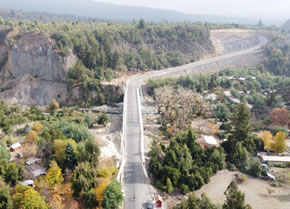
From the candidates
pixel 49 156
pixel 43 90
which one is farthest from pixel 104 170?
pixel 43 90

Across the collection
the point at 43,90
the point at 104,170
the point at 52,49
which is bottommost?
the point at 43,90

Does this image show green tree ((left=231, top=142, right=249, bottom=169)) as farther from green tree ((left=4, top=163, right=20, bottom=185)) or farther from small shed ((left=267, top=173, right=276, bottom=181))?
green tree ((left=4, top=163, right=20, bottom=185))

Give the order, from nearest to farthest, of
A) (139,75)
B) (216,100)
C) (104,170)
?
(104,170) < (216,100) < (139,75)

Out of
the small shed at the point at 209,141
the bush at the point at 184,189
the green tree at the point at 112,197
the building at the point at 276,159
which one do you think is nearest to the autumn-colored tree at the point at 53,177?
the green tree at the point at 112,197

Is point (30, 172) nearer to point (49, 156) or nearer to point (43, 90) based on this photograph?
point (49, 156)

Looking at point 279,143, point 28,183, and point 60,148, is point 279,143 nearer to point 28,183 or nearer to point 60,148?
point 60,148

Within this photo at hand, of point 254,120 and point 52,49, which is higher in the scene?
point 52,49

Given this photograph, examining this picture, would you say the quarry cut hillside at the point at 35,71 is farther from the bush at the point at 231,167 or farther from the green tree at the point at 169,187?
the green tree at the point at 169,187
